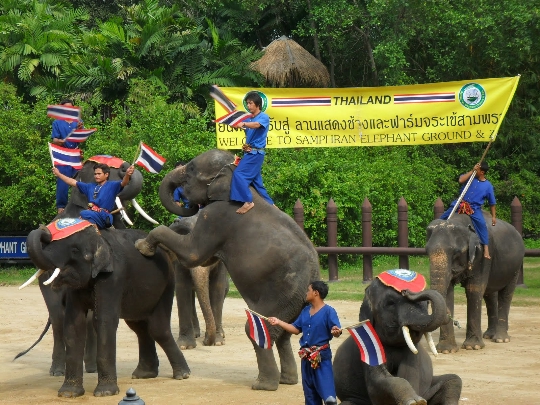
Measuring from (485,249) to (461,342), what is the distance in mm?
1293

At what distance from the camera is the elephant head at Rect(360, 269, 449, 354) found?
7.05 meters

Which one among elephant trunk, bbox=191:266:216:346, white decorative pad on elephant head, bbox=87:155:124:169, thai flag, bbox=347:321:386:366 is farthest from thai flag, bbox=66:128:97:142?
thai flag, bbox=347:321:386:366

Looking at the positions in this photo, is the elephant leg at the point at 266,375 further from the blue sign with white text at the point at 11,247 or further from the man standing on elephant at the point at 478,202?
the blue sign with white text at the point at 11,247

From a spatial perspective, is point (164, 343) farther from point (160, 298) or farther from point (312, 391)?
point (312, 391)

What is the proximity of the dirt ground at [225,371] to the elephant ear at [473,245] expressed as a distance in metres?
1.12

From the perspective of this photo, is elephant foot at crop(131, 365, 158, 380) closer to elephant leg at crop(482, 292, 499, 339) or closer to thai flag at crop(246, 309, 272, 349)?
thai flag at crop(246, 309, 272, 349)

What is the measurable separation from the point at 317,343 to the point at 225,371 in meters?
3.60

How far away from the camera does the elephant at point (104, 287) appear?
9.48 metres

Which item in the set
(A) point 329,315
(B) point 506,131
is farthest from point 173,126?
(A) point 329,315

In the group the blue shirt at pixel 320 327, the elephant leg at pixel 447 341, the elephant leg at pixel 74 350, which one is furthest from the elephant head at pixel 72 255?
the elephant leg at pixel 447 341

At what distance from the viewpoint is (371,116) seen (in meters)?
19.5

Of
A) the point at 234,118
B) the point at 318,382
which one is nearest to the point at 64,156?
the point at 234,118

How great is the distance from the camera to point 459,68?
84.6ft

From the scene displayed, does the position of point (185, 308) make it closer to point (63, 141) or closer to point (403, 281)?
point (63, 141)
